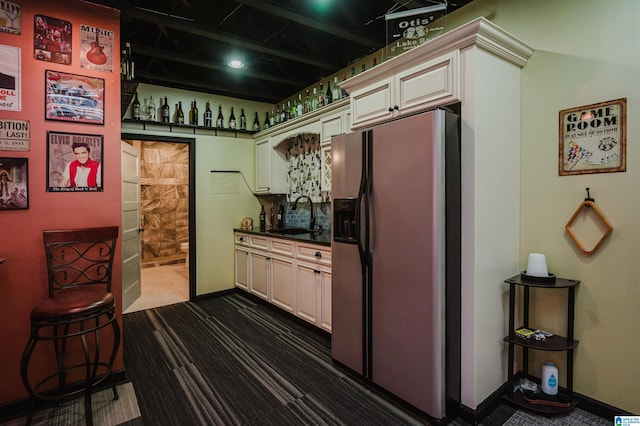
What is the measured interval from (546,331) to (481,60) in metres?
1.82

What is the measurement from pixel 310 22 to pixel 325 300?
242 cm

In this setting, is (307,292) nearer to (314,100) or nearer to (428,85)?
(428,85)

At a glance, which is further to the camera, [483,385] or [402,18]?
[402,18]

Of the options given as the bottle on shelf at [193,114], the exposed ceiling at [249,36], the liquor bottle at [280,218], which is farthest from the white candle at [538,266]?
the bottle on shelf at [193,114]

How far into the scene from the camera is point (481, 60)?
6.32 feet

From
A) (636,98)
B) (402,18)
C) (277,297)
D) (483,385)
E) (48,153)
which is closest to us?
(636,98)

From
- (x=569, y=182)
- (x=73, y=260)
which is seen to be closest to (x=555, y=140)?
(x=569, y=182)

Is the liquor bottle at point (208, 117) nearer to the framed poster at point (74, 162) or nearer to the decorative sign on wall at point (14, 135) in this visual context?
the framed poster at point (74, 162)

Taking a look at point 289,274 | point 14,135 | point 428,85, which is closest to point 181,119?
point 14,135

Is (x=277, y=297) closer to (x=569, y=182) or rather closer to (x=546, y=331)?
(x=546, y=331)

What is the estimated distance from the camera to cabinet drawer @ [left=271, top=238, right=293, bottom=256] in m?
3.50

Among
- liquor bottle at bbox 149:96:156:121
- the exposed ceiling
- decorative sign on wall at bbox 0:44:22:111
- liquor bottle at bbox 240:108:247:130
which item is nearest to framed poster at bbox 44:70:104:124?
decorative sign on wall at bbox 0:44:22:111

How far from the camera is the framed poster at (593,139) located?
1.90 meters

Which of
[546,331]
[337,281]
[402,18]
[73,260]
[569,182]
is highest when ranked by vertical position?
[402,18]
